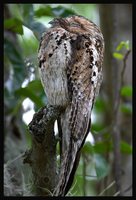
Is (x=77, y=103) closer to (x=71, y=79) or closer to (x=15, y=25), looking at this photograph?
(x=71, y=79)

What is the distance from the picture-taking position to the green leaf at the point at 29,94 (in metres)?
4.16

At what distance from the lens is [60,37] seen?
3.00 meters

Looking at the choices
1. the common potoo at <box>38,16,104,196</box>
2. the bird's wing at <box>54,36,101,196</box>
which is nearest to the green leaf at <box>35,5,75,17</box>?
the common potoo at <box>38,16,104,196</box>

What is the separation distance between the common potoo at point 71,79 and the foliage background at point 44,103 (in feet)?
3.17

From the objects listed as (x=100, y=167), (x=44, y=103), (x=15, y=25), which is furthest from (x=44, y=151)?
(x=15, y=25)

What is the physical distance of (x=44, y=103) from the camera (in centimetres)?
405

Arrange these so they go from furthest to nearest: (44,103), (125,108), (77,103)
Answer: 1. (125,108)
2. (44,103)
3. (77,103)

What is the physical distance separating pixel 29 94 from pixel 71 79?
56.6 inches

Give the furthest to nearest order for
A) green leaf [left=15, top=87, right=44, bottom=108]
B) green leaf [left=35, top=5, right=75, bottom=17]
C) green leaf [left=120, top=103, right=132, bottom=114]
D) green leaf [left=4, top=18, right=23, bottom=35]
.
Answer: green leaf [left=120, top=103, right=132, bottom=114] < green leaf [left=35, top=5, right=75, bottom=17] < green leaf [left=4, top=18, right=23, bottom=35] < green leaf [left=15, top=87, right=44, bottom=108]

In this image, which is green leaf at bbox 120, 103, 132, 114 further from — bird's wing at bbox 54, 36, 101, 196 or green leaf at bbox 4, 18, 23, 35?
bird's wing at bbox 54, 36, 101, 196

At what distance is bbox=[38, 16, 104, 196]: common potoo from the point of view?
280cm

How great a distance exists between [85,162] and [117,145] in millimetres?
375

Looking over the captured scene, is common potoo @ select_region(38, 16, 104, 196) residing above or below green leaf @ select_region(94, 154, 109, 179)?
above

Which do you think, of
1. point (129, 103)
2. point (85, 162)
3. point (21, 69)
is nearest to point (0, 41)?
point (21, 69)
